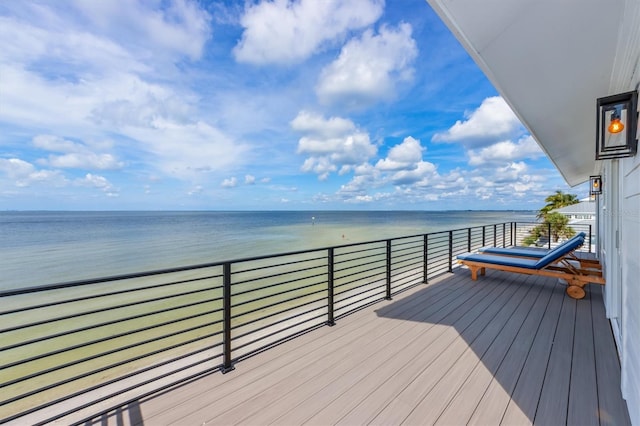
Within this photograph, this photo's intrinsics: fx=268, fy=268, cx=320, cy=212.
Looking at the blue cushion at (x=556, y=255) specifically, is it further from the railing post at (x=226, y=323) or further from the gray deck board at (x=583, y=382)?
the railing post at (x=226, y=323)

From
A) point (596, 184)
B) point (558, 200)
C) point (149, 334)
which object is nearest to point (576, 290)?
point (596, 184)

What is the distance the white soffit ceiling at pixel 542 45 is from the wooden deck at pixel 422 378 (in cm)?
211

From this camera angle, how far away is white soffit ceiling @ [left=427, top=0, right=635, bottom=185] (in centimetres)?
131

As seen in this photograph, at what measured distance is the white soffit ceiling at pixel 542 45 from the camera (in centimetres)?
131

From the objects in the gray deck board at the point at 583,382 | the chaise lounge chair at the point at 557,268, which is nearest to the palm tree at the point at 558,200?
the chaise lounge chair at the point at 557,268

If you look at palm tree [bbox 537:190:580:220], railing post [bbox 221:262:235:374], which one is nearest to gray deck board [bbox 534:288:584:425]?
railing post [bbox 221:262:235:374]

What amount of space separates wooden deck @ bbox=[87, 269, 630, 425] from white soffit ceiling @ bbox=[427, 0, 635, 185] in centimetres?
211

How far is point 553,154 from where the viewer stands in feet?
14.4

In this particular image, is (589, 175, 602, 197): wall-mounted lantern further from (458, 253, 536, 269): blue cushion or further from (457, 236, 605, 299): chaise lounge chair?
(458, 253, 536, 269): blue cushion

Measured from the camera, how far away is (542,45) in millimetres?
1585

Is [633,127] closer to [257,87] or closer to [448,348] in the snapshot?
[448,348]

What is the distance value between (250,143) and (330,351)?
1585 centimetres

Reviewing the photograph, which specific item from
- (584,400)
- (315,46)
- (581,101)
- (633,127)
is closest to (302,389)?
(584,400)

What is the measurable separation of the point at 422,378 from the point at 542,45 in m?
2.26
